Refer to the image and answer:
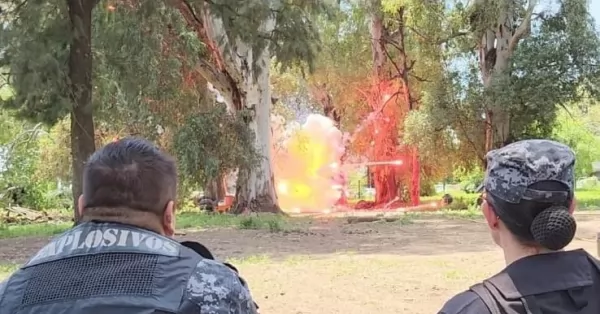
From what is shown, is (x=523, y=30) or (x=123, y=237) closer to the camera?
(x=123, y=237)

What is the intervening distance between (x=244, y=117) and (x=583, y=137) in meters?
40.2

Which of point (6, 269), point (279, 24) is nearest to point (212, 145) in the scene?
point (279, 24)

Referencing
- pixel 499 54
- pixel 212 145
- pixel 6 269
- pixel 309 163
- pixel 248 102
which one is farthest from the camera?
pixel 309 163

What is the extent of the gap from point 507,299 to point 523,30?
23624mm

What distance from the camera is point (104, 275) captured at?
1.68 meters

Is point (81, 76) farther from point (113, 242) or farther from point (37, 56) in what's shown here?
point (113, 242)

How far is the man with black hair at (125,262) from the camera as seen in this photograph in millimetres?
1662

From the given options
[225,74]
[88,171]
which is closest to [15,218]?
[225,74]

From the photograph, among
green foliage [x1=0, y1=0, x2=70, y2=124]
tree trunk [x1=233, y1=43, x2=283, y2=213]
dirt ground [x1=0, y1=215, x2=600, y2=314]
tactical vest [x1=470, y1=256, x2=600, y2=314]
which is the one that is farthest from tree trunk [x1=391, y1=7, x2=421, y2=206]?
tactical vest [x1=470, y1=256, x2=600, y2=314]

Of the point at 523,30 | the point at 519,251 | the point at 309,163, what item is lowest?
the point at 519,251

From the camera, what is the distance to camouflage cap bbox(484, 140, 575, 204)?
1849 mm

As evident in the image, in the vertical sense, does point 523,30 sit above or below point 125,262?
above

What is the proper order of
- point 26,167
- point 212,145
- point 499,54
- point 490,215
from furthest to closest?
point 26,167 < point 499,54 < point 212,145 < point 490,215

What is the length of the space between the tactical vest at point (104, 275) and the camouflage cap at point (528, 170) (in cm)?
77
